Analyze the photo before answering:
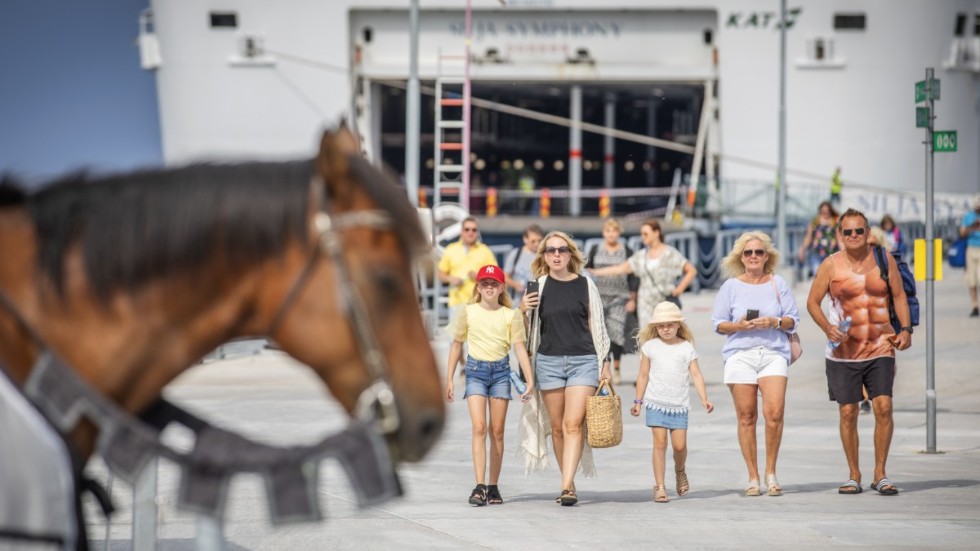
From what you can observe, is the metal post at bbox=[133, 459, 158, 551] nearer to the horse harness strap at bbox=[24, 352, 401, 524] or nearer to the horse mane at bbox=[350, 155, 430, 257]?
the horse harness strap at bbox=[24, 352, 401, 524]

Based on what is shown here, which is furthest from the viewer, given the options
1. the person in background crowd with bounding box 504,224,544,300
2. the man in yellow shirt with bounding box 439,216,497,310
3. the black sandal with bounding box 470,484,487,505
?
the man in yellow shirt with bounding box 439,216,497,310

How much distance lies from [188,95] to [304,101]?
394cm

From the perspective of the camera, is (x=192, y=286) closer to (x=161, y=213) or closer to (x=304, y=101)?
(x=161, y=213)

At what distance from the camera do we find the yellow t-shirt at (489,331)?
1073cm

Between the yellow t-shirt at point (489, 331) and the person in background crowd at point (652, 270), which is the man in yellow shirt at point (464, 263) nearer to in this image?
the person in background crowd at point (652, 270)

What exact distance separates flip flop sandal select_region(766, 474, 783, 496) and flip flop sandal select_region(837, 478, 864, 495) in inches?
16.7

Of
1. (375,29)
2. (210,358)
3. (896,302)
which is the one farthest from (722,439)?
(375,29)

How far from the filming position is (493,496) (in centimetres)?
1042

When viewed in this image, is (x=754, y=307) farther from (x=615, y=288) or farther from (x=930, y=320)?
(x=615, y=288)

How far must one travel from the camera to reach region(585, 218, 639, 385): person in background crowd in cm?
1648

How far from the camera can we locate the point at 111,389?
3.40m

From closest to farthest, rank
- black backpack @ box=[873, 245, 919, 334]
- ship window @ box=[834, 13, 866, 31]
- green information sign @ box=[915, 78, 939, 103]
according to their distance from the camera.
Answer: black backpack @ box=[873, 245, 919, 334] < green information sign @ box=[915, 78, 939, 103] < ship window @ box=[834, 13, 866, 31]

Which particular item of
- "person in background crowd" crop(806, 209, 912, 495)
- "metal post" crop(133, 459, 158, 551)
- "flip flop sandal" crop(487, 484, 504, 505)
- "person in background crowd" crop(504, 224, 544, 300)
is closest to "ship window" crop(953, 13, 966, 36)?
"person in background crowd" crop(504, 224, 544, 300)

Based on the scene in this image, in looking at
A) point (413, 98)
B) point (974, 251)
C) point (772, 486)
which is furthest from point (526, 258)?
point (413, 98)
